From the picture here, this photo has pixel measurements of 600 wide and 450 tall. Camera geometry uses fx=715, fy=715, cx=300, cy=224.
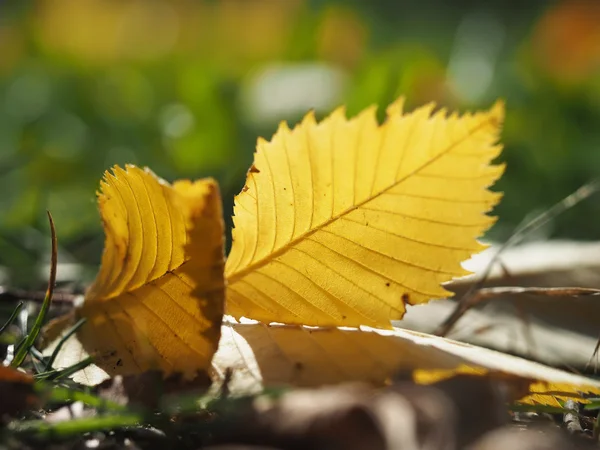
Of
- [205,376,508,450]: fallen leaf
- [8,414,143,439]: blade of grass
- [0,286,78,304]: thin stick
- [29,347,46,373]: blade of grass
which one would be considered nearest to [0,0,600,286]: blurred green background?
[0,286,78,304]: thin stick

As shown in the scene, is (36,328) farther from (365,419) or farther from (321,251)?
(365,419)

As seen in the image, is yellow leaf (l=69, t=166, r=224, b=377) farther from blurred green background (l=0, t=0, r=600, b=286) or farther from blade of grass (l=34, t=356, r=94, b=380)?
blurred green background (l=0, t=0, r=600, b=286)

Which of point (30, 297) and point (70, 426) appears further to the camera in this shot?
point (30, 297)

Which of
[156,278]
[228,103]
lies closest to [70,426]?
[156,278]

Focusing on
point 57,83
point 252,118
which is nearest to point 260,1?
point 57,83

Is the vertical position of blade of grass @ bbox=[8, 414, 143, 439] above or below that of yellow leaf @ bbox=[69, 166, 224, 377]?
below

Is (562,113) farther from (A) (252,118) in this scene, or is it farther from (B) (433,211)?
(B) (433,211)

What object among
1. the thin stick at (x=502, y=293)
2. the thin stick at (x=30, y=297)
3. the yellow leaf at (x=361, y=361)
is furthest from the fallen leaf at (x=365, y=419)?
the thin stick at (x=30, y=297)

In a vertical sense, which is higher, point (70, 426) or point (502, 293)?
point (502, 293)
